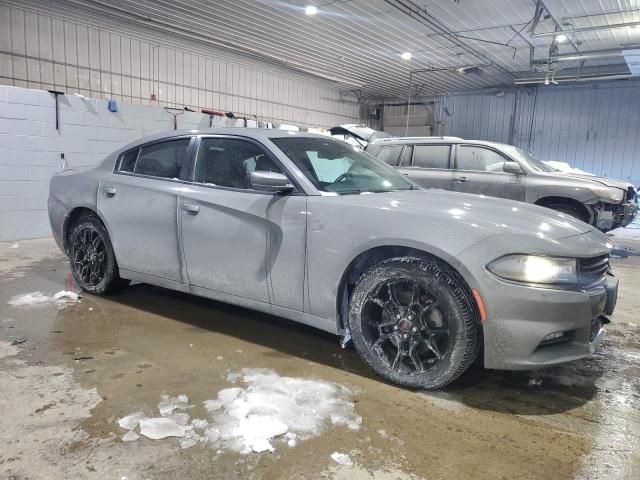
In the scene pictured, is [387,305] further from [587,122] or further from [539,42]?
[587,122]

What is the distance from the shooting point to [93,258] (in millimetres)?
4000

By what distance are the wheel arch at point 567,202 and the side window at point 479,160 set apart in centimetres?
74

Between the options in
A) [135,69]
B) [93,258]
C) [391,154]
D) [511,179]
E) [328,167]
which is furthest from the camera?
[135,69]

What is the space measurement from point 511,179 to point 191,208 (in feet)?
17.1

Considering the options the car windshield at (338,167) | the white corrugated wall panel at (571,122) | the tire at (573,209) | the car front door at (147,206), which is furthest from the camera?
the white corrugated wall panel at (571,122)

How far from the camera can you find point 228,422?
219 cm

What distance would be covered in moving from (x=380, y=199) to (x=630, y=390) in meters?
1.76

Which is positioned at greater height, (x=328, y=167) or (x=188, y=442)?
(x=328, y=167)

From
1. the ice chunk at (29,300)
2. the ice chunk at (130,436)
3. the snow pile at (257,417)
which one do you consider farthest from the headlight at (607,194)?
the ice chunk at (29,300)

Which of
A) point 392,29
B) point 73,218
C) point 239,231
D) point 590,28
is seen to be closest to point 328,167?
point 239,231

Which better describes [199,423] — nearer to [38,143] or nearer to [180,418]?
[180,418]

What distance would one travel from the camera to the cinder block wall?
675 centimetres

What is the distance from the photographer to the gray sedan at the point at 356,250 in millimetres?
2299

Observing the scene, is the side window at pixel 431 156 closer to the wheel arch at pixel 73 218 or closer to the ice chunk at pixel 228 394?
the wheel arch at pixel 73 218
